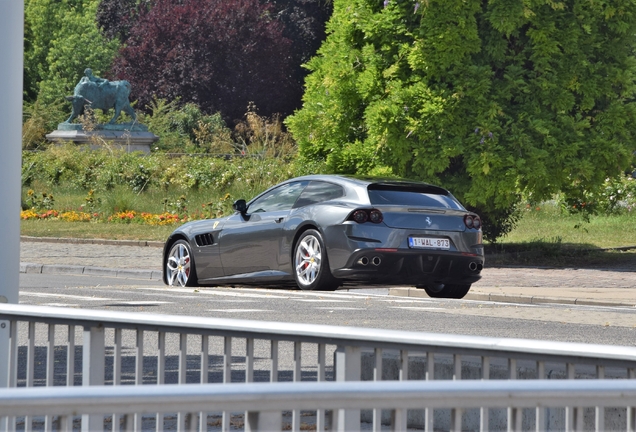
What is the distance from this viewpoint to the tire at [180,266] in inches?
656

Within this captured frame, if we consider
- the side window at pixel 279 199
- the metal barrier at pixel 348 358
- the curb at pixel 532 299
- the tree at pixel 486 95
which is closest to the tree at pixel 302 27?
the tree at pixel 486 95

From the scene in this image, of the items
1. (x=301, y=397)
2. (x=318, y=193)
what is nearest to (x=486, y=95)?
(x=318, y=193)

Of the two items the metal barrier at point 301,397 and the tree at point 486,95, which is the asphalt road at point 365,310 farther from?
the metal barrier at point 301,397

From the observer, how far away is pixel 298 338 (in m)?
4.97

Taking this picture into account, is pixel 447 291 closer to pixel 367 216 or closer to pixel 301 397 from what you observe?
pixel 367 216

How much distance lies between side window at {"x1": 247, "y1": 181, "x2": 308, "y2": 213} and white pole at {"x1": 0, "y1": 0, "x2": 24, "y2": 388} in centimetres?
825

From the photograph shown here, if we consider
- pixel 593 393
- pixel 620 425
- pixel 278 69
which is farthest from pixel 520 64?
pixel 278 69

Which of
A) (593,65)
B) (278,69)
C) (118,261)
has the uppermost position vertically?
(278,69)

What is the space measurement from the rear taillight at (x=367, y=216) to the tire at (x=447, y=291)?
6.87 ft

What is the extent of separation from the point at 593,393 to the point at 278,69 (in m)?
58.4

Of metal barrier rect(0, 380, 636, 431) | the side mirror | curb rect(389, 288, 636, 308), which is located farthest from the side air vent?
metal barrier rect(0, 380, 636, 431)

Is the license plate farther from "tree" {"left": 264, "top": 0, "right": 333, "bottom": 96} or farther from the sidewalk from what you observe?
"tree" {"left": 264, "top": 0, "right": 333, "bottom": 96}

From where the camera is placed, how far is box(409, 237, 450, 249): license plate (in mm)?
13797

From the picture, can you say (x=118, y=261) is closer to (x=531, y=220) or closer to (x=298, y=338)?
(x=531, y=220)
